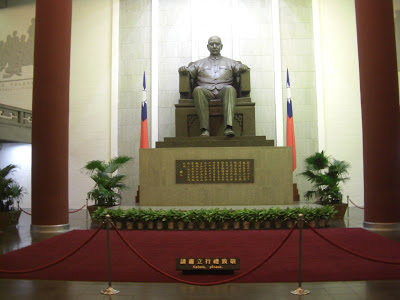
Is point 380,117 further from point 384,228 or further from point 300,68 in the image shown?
point 300,68

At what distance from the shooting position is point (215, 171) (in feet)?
24.3

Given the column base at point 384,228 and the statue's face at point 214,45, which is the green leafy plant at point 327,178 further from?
the statue's face at point 214,45

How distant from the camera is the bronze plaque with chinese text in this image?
7391 mm

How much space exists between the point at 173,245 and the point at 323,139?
626cm

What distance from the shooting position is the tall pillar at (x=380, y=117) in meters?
6.15

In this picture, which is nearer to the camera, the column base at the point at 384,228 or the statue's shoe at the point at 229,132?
the column base at the point at 384,228

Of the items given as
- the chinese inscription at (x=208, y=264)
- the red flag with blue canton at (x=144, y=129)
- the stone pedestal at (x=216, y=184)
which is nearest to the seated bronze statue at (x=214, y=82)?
the stone pedestal at (x=216, y=184)

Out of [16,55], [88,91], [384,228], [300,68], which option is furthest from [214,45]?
[16,55]

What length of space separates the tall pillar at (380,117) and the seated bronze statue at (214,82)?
7.86 ft

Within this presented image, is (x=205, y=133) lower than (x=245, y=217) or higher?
higher

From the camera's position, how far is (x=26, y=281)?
3.65m

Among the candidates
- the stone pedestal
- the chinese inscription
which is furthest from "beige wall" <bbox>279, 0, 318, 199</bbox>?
the chinese inscription

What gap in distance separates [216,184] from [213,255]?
3.02 meters

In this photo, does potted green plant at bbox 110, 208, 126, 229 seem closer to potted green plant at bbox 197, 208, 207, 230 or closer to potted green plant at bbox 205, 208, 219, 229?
potted green plant at bbox 197, 208, 207, 230
